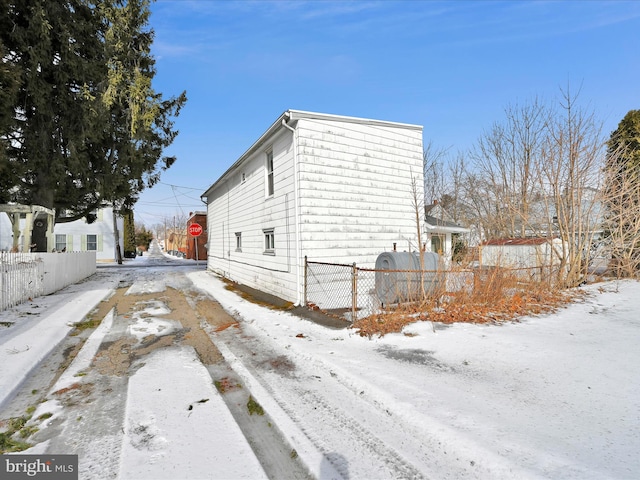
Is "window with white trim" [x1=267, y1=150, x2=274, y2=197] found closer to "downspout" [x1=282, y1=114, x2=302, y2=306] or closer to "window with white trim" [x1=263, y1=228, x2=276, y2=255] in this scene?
"window with white trim" [x1=263, y1=228, x2=276, y2=255]

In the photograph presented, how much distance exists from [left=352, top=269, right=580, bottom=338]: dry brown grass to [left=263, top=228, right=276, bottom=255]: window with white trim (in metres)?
4.69

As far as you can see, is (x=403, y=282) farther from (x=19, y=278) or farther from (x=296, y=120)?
(x=19, y=278)

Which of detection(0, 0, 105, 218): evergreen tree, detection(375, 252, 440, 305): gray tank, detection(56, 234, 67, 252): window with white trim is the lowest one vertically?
detection(375, 252, 440, 305): gray tank

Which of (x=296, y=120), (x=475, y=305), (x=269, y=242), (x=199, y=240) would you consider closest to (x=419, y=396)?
(x=475, y=305)

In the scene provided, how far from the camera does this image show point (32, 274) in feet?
29.4

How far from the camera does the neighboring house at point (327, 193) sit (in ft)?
28.2

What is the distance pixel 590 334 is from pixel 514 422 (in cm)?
385

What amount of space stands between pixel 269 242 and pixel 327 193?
2.97 metres

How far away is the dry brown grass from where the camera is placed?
5.98 metres

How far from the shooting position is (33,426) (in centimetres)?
301

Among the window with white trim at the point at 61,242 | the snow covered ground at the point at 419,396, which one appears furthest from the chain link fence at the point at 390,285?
the window with white trim at the point at 61,242

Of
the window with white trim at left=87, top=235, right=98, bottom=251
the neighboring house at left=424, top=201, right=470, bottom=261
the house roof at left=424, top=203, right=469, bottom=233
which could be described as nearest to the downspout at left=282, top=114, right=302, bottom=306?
the neighboring house at left=424, top=201, right=470, bottom=261

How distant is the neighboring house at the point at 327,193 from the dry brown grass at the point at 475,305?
117 inches

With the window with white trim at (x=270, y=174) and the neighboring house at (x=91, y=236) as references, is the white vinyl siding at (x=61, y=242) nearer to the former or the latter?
the neighboring house at (x=91, y=236)
